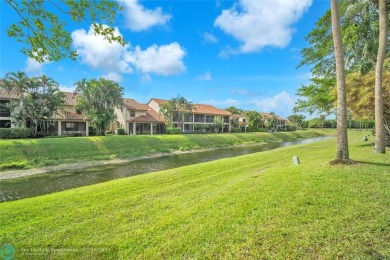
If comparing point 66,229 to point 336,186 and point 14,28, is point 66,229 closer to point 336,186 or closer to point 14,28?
point 14,28

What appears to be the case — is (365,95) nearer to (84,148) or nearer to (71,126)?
(84,148)

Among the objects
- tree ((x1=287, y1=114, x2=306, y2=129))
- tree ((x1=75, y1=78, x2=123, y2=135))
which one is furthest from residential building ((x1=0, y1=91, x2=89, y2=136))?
tree ((x1=287, y1=114, x2=306, y2=129))

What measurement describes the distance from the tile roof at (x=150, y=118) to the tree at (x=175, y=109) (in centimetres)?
130

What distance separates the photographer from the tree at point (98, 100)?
36.2 meters

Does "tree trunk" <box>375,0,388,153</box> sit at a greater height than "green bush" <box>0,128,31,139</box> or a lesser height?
greater

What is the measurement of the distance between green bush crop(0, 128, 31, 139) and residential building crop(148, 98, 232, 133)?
29.4 m

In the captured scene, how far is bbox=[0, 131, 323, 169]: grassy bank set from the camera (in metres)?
21.5

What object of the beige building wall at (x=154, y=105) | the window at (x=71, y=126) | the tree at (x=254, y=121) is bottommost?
the window at (x=71, y=126)

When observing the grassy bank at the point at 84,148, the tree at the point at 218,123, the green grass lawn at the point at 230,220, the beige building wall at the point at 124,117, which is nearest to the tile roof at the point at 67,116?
the beige building wall at the point at 124,117

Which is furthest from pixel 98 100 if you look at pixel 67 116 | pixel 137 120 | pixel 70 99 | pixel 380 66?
pixel 380 66

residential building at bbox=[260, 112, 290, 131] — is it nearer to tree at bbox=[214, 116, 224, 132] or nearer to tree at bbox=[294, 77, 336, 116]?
tree at bbox=[214, 116, 224, 132]

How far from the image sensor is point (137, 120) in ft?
154

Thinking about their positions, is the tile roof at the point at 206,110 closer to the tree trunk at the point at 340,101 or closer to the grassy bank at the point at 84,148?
the grassy bank at the point at 84,148

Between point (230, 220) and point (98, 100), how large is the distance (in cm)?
3609
